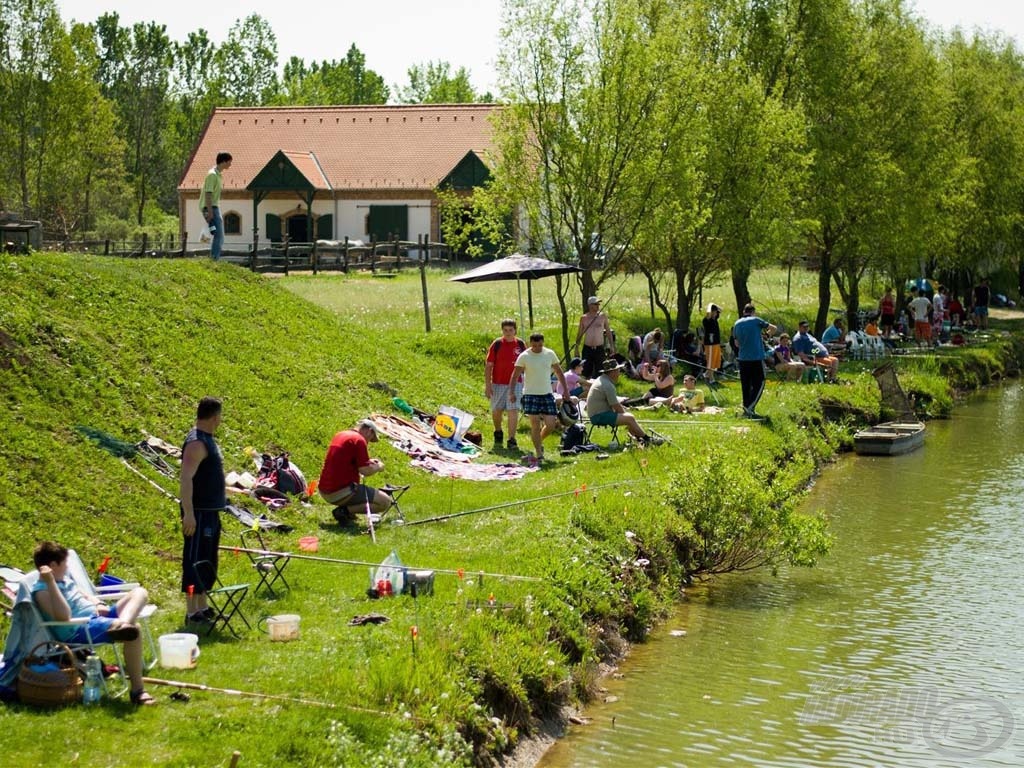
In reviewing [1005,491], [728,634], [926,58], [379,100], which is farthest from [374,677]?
[379,100]

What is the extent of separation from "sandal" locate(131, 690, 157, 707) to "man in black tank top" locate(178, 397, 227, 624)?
1.94 metres

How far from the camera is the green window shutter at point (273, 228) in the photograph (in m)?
60.6

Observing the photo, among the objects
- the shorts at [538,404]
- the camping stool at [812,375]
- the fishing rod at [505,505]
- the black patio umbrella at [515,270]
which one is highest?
the black patio umbrella at [515,270]

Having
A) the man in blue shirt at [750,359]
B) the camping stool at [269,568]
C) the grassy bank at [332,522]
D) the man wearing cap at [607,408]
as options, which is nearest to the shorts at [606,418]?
the man wearing cap at [607,408]

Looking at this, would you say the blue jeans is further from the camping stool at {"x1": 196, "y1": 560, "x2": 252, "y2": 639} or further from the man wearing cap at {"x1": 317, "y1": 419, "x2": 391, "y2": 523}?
the camping stool at {"x1": 196, "y1": 560, "x2": 252, "y2": 639}

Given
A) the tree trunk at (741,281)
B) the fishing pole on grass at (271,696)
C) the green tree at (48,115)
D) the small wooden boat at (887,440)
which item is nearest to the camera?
the fishing pole on grass at (271,696)

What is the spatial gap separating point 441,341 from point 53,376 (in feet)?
42.9

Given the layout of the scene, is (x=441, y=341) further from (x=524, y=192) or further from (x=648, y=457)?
(x=648, y=457)

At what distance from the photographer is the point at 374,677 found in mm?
9445

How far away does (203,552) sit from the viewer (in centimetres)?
1097

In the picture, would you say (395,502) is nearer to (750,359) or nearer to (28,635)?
(28,635)

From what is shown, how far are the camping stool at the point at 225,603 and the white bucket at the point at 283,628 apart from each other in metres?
0.28

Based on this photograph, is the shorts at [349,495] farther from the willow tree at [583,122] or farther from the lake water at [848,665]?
the willow tree at [583,122]

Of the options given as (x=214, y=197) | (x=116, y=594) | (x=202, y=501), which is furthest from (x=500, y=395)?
(x=116, y=594)
